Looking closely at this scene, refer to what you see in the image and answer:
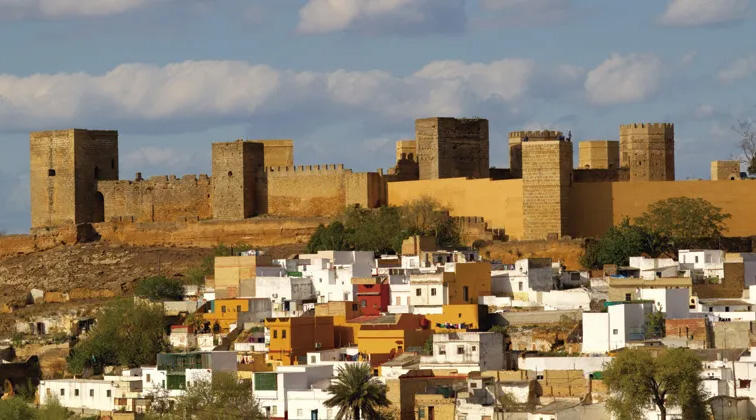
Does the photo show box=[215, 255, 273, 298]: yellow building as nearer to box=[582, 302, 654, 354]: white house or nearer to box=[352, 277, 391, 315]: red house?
box=[352, 277, 391, 315]: red house

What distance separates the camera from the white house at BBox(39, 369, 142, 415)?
42.2 metres

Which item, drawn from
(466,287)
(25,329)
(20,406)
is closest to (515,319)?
(466,287)

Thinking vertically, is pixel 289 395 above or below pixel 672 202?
below

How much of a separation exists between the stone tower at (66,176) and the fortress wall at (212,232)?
2033mm

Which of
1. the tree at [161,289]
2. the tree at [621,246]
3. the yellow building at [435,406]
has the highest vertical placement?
the tree at [621,246]

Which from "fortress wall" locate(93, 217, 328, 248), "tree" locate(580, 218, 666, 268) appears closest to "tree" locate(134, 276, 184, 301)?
"fortress wall" locate(93, 217, 328, 248)

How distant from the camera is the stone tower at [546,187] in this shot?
2131 inches

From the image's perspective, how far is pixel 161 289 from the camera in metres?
53.8

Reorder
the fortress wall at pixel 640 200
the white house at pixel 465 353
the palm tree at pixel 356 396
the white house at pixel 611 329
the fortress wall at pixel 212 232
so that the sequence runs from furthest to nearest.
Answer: the fortress wall at pixel 212 232 → the fortress wall at pixel 640 200 → the white house at pixel 611 329 → the white house at pixel 465 353 → the palm tree at pixel 356 396

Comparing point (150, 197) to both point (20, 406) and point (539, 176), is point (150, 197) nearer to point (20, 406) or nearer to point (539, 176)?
point (539, 176)

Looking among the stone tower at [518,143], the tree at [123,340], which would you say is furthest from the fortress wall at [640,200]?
the tree at [123,340]

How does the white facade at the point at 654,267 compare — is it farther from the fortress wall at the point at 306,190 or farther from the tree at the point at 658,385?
the fortress wall at the point at 306,190

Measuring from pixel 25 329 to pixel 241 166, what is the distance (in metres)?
10.8

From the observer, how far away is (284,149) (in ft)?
216
